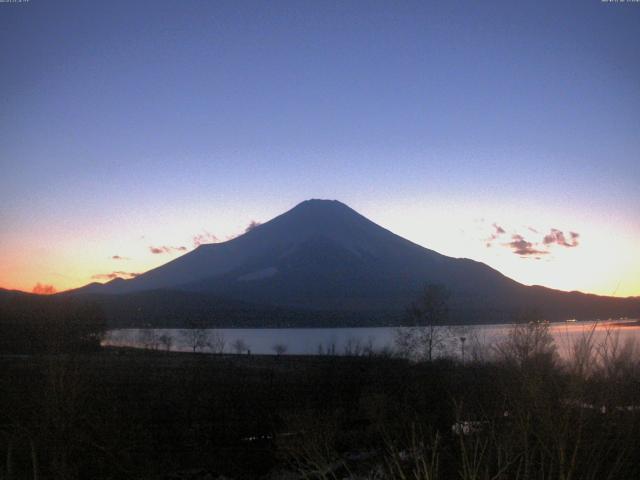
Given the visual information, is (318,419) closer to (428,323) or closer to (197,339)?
(428,323)

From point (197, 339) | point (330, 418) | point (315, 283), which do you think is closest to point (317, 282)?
point (315, 283)

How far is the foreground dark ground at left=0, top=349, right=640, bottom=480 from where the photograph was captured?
7574mm

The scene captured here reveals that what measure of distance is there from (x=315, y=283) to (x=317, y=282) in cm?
122

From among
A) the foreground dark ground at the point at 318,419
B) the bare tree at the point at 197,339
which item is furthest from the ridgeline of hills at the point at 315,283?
the foreground dark ground at the point at 318,419

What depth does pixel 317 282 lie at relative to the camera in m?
157

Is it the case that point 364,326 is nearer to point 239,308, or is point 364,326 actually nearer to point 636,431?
point 239,308

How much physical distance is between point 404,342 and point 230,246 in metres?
155

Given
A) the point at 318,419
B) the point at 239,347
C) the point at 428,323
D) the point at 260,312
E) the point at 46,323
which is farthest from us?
the point at 260,312

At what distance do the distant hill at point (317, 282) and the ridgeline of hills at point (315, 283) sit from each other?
23 centimetres

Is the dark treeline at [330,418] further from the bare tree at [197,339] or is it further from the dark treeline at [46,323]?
the bare tree at [197,339]

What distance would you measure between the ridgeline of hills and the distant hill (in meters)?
0.23

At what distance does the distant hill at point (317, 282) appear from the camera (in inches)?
4756

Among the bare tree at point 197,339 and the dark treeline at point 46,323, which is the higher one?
the dark treeline at point 46,323

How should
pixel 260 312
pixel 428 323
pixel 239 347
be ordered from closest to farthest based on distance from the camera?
pixel 428 323 < pixel 239 347 < pixel 260 312
